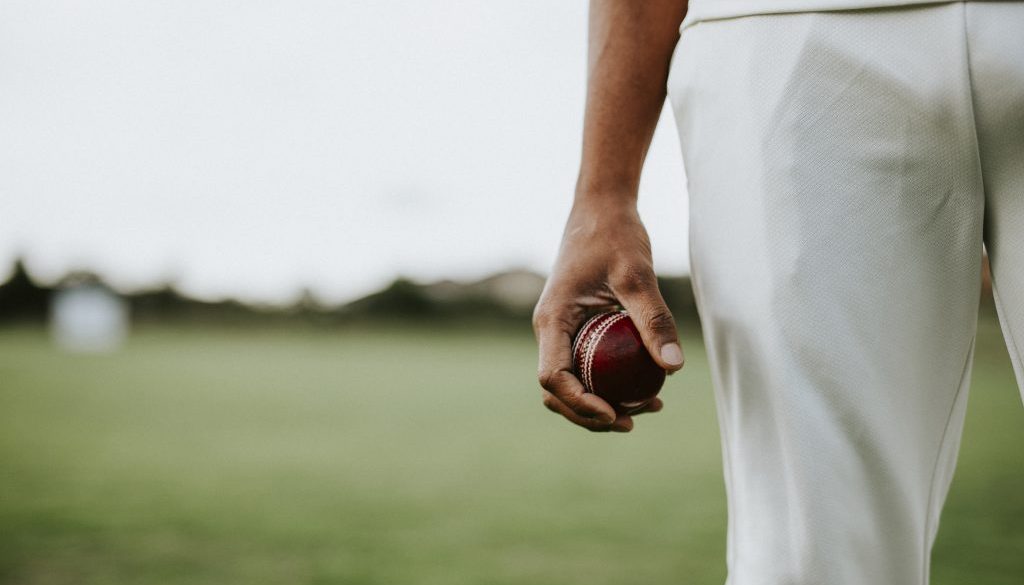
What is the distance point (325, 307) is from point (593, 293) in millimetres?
35354

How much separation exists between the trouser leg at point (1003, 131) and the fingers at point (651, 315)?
376mm

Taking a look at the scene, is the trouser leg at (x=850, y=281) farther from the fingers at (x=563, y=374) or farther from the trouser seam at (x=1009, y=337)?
the fingers at (x=563, y=374)

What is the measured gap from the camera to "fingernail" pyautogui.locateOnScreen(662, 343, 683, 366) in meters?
1.12

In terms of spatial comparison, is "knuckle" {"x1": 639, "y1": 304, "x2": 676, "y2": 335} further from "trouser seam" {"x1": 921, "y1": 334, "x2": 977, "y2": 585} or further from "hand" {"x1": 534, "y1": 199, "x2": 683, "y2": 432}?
"trouser seam" {"x1": 921, "y1": 334, "x2": 977, "y2": 585}

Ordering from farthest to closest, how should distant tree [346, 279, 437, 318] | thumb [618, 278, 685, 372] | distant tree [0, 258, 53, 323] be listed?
distant tree [346, 279, 437, 318] < distant tree [0, 258, 53, 323] < thumb [618, 278, 685, 372]

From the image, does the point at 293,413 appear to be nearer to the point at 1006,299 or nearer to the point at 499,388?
the point at 499,388

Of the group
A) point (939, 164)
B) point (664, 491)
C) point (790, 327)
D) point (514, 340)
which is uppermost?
point (939, 164)

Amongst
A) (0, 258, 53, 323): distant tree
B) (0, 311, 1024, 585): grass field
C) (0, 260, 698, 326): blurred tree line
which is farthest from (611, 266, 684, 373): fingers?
(0, 258, 53, 323): distant tree

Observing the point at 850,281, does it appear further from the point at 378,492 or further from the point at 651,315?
the point at 378,492

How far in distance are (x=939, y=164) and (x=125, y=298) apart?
39.2 meters

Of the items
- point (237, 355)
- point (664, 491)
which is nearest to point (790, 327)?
point (664, 491)

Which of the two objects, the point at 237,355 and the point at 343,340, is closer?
the point at 237,355

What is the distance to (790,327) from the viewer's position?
88 cm

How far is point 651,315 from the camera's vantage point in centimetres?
112
